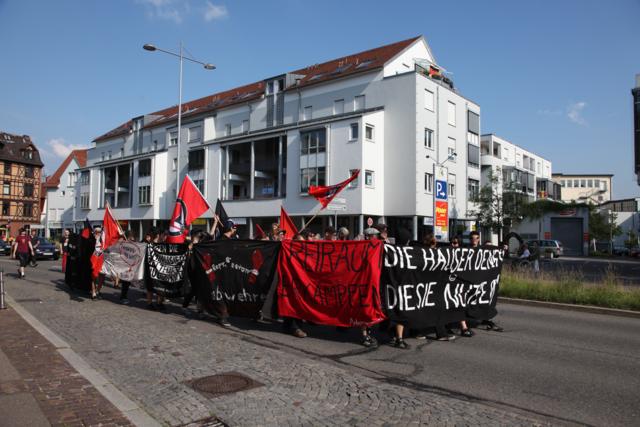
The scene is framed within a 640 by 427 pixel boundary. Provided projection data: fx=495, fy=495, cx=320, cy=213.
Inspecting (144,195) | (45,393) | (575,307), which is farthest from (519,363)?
(144,195)

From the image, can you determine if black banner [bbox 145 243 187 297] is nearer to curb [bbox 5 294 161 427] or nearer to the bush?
curb [bbox 5 294 161 427]

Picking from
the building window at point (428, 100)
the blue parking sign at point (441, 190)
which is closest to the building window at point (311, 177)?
the building window at point (428, 100)

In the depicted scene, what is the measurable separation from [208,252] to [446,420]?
6.26 meters

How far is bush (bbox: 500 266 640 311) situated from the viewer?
11.3 m

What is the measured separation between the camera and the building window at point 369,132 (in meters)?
35.4

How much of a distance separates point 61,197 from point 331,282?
80212 millimetres

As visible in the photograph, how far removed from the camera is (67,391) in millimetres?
5016

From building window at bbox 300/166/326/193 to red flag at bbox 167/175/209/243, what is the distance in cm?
2490

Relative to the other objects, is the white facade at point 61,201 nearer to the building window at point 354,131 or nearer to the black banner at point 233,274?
the building window at point 354,131

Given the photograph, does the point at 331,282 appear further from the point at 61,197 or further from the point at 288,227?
the point at 61,197

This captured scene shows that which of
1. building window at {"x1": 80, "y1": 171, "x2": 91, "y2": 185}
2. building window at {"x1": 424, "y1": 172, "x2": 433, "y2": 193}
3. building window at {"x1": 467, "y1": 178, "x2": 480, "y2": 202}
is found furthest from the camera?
building window at {"x1": 80, "y1": 171, "x2": 91, "y2": 185}

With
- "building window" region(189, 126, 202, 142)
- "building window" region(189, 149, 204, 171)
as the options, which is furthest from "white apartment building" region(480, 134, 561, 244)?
"building window" region(189, 126, 202, 142)

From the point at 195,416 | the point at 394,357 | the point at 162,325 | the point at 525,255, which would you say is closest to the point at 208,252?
the point at 162,325

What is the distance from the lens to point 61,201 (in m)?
76.9
